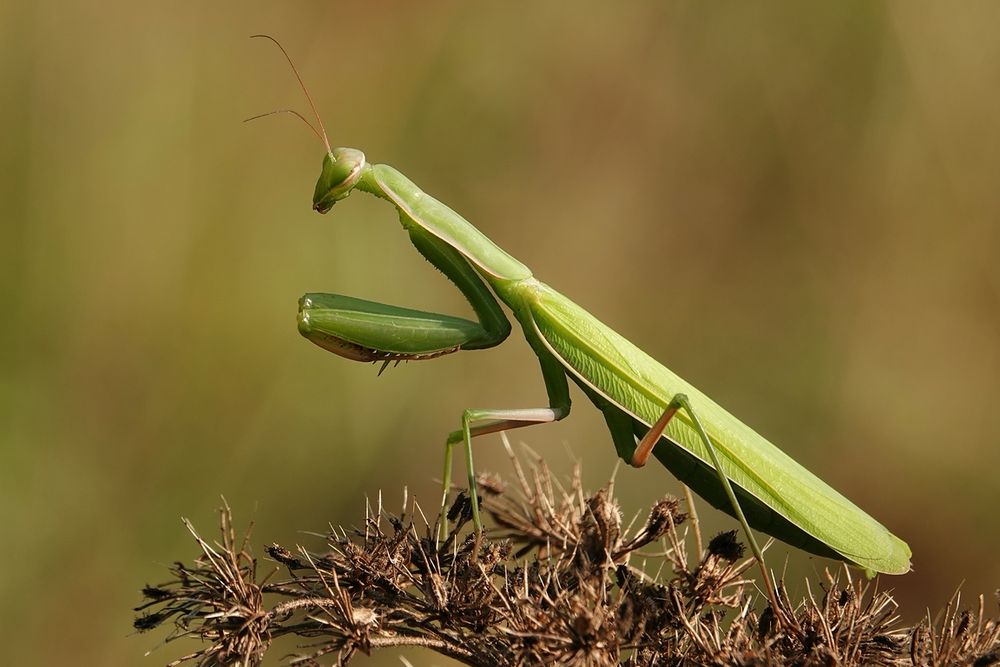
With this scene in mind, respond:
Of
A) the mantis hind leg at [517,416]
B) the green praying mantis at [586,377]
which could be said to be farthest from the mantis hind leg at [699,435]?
the mantis hind leg at [517,416]

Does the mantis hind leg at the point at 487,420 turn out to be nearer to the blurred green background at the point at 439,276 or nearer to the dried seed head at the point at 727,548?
the dried seed head at the point at 727,548

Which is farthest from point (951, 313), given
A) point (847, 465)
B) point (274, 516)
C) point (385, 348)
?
point (274, 516)

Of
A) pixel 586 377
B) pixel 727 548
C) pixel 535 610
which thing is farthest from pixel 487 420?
pixel 535 610

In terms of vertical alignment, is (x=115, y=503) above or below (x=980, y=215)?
below

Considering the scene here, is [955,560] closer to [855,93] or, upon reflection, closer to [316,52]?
[855,93]

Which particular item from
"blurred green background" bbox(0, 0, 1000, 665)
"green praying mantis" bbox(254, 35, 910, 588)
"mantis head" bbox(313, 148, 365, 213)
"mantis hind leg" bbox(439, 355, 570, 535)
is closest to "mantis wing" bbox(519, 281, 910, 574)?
"green praying mantis" bbox(254, 35, 910, 588)

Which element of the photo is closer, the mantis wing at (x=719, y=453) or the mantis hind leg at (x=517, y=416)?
the mantis wing at (x=719, y=453)

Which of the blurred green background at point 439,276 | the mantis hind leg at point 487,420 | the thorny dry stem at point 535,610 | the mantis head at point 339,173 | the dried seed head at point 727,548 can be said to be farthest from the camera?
the blurred green background at point 439,276
